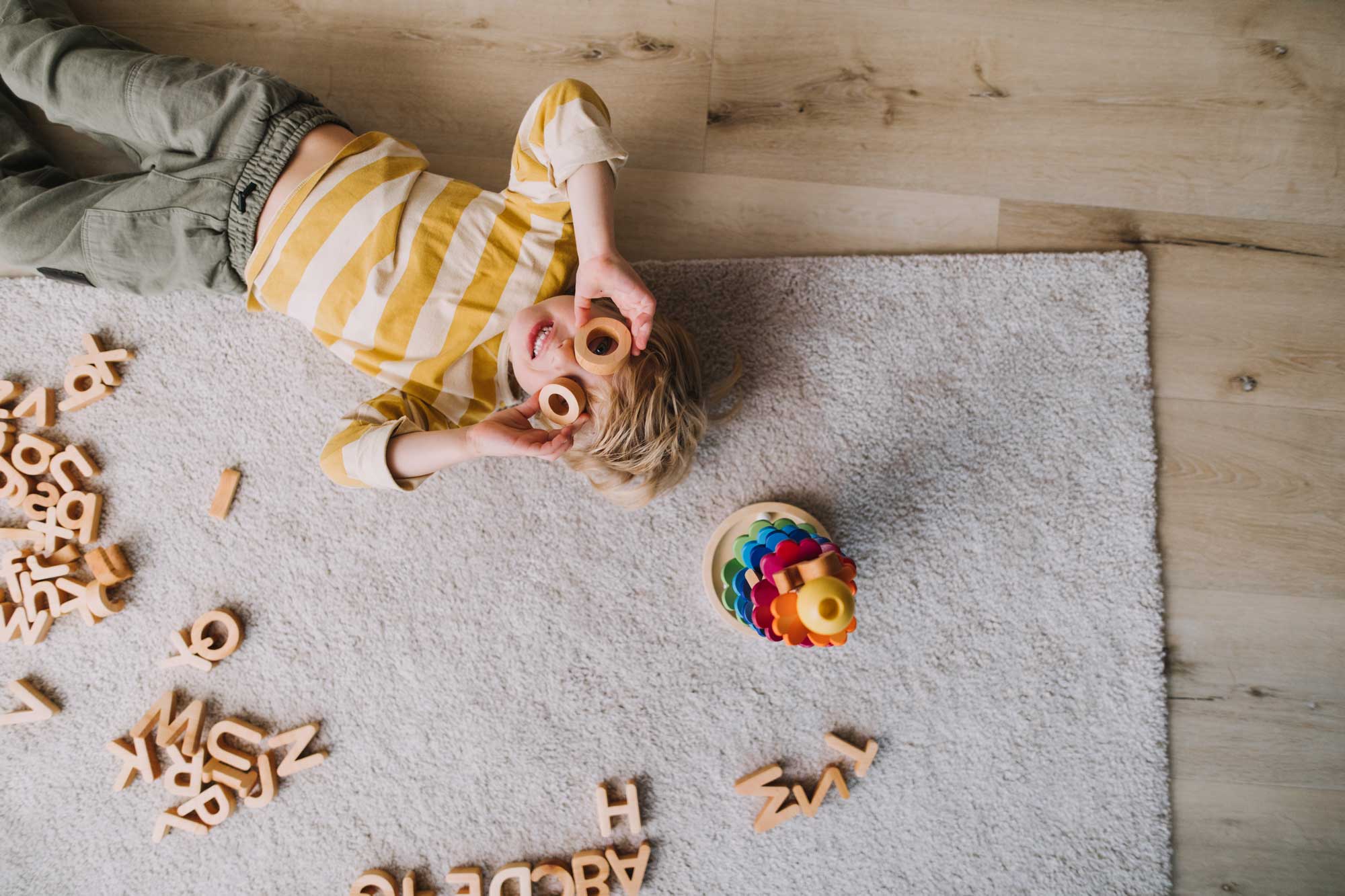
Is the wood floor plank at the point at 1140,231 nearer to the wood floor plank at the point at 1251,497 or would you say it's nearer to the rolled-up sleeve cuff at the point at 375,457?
the wood floor plank at the point at 1251,497

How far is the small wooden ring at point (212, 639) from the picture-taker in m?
0.92

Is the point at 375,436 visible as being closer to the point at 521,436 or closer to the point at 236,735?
the point at 521,436

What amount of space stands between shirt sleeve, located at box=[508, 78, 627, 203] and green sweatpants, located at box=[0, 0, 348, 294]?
→ 0.26 metres

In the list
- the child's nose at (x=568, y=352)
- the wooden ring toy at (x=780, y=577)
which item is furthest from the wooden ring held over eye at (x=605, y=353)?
the wooden ring toy at (x=780, y=577)

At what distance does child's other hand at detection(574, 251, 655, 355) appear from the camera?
73 cm

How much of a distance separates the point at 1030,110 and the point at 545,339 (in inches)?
28.7

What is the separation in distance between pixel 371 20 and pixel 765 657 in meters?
0.96

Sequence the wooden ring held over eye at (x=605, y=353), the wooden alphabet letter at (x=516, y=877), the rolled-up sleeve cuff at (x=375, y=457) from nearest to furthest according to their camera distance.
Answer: the wooden ring held over eye at (x=605, y=353), the rolled-up sleeve cuff at (x=375, y=457), the wooden alphabet letter at (x=516, y=877)

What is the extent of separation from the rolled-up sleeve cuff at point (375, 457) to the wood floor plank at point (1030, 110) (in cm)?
52

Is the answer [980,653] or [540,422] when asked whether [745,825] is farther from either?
[540,422]

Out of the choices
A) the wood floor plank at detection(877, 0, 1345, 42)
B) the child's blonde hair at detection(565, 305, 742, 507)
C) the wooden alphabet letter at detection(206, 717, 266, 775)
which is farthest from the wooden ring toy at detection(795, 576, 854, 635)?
the wood floor plank at detection(877, 0, 1345, 42)

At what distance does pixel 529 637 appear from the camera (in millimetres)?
954

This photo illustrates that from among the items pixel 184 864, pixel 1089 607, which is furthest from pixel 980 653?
pixel 184 864

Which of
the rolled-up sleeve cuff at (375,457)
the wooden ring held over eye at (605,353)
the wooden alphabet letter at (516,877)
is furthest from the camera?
the wooden alphabet letter at (516,877)
